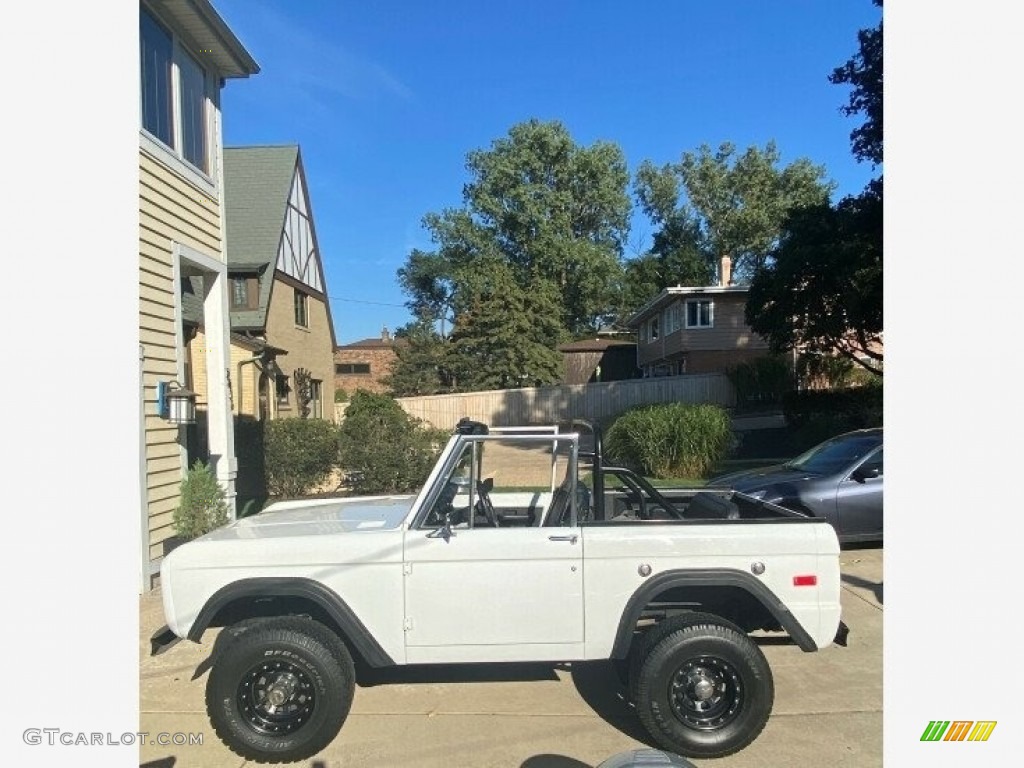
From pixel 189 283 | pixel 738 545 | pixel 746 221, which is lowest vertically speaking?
pixel 738 545

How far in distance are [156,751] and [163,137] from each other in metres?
6.45

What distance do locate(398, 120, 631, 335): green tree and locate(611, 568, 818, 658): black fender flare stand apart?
41.9 m

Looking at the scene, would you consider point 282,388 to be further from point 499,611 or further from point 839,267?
point 499,611

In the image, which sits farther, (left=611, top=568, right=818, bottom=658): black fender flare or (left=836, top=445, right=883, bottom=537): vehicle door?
(left=836, top=445, right=883, bottom=537): vehicle door

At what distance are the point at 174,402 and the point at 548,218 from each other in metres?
41.0

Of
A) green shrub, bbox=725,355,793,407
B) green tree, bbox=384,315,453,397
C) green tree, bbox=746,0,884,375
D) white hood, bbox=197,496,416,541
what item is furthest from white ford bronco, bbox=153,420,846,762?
green tree, bbox=384,315,453,397

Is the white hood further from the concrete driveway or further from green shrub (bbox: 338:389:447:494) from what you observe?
green shrub (bbox: 338:389:447:494)

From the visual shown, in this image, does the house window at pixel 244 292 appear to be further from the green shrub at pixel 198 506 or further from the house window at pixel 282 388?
the green shrub at pixel 198 506

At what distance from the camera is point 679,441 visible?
13.5 m

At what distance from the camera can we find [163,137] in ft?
25.2

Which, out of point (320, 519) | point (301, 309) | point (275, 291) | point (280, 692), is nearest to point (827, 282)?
point (275, 291)

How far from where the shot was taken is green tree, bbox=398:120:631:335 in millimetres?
45938
